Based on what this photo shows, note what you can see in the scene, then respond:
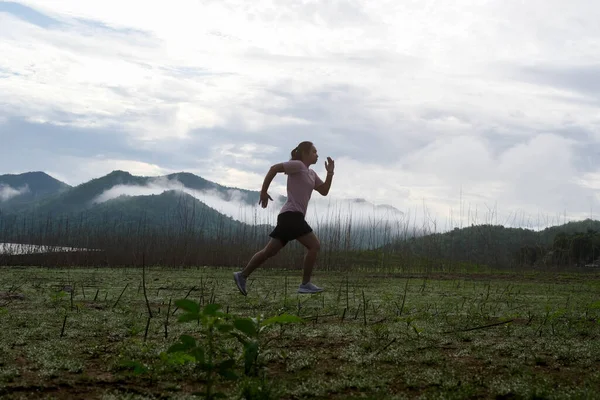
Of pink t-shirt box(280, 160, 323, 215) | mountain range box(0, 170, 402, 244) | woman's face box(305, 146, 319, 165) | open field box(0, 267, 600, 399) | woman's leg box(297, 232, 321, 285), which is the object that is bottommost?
open field box(0, 267, 600, 399)

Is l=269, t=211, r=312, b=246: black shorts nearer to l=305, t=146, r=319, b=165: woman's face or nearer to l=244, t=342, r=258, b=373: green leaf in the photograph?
l=305, t=146, r=319, b=165: woman's face

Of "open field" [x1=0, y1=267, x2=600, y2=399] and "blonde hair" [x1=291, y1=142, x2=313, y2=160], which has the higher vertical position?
"blonde hair" [x1=291, y1=142, x2=313, y2=160]

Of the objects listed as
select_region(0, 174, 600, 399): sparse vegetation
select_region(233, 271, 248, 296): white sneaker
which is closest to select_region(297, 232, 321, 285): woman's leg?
select_region(0, 174, 600, 399): sparse vegetation

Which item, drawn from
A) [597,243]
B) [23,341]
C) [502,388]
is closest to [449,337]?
[502,388]

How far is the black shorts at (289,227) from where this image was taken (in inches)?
249

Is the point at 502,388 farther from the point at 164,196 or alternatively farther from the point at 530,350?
the point at 164,196

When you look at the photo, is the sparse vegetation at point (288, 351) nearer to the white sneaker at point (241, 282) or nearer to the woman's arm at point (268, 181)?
the white sneaker at point (241, 282)

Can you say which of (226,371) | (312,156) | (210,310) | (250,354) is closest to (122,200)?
(312,156)

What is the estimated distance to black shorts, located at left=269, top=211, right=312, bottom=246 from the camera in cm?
633

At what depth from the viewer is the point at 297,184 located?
258 inches

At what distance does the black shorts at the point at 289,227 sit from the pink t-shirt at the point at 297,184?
0.10 metres

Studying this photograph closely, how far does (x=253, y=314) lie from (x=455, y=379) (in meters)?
2.36

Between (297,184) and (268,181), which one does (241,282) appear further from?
(297,184)

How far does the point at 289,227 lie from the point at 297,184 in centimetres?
52
